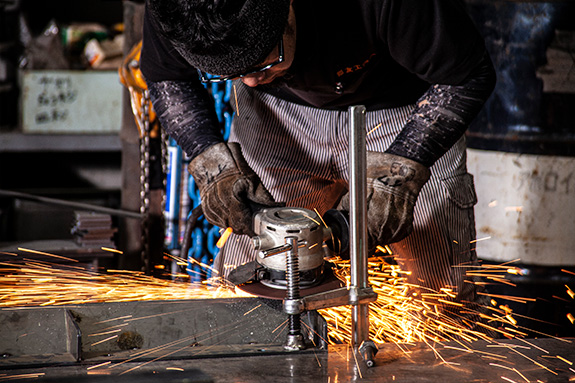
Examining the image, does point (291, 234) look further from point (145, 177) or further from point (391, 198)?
point (145, 177)

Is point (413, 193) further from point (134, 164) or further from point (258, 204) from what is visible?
point (134, 164)

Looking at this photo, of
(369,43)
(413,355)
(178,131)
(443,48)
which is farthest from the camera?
(178,131)

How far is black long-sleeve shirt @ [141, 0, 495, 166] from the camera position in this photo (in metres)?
1.67

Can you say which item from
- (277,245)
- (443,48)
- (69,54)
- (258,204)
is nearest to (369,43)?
(443,48)

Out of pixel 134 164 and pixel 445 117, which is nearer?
pixel 445 117

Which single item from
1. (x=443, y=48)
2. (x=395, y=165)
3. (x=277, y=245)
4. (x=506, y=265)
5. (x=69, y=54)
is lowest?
(x=506, y=265)

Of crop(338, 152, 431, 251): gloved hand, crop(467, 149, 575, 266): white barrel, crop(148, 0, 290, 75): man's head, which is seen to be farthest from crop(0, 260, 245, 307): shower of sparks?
crop(467, 149, 575, 266): white barrel

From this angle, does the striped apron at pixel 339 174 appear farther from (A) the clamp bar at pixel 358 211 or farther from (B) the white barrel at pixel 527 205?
(B) the white barrel at pixel 527 205

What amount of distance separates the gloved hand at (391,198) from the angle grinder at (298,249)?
0.15m

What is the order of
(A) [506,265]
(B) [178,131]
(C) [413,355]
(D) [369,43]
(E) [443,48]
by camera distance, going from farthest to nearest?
(A) [506,265], (B) [178,131], (D) [369,43], (E) [443,48], (C) [413,355]

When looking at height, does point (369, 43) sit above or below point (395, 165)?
above

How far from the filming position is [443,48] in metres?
1.67

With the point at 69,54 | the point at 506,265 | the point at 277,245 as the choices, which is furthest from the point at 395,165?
the point at 69,54

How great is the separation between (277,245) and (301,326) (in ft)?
0.69
